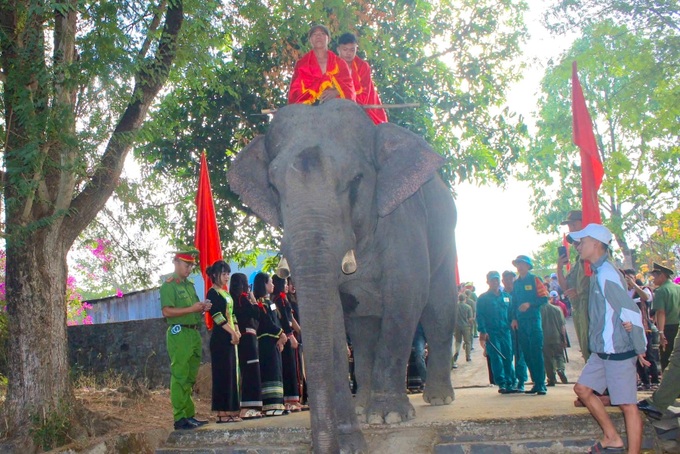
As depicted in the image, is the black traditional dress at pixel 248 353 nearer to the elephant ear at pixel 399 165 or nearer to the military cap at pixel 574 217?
the elephant ear at pixel 399 165

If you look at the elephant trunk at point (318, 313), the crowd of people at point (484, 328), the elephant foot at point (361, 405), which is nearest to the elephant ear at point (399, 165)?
the crowd of people at point (484, 328)

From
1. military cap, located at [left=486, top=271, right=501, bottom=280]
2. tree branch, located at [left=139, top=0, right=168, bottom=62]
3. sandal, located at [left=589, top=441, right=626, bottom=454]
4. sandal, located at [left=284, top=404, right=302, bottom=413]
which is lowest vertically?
sandal, located at [left=589, top=441, right=626, bottom=454]

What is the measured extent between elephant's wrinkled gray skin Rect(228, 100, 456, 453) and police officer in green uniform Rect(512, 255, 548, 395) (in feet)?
8.62

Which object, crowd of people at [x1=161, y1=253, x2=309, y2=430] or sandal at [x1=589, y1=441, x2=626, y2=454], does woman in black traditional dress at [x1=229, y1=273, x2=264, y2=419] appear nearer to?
crowd of people at [x1=161, y1=253, x2=309, y2=430]

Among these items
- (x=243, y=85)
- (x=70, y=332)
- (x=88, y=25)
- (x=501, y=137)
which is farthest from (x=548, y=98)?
(x=88, y=25)

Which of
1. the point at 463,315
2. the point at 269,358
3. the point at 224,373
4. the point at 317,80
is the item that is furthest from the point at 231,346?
the point at 463,315

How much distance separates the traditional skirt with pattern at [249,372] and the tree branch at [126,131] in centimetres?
224

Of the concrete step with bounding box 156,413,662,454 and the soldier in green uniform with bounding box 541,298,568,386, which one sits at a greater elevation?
the soldier in green uniform with bounding box 541,298,568,386

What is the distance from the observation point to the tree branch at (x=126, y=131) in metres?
8.27

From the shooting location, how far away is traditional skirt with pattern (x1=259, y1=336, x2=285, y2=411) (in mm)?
8523

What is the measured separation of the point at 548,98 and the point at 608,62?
24262mm

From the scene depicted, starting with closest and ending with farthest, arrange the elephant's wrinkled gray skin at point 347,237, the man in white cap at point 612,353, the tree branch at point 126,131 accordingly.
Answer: the elephant's wrinkled gray skin at point 347,237
the man in white cap at point 612,353
the tree branch at point 126,131

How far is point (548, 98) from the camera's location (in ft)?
126

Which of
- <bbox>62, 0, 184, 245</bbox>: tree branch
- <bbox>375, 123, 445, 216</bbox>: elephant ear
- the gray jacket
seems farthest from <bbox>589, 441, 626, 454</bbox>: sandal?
<bbox>62, 0, 184, 245</bbox>: tree branch
